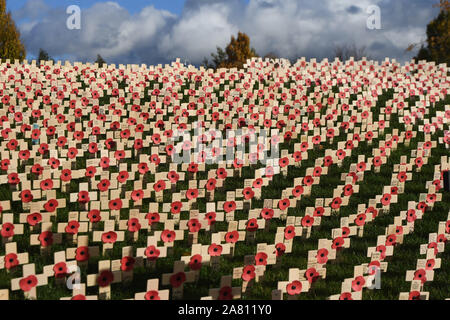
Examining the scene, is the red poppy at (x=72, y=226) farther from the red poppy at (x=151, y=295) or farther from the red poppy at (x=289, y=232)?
the red poppy at (x=289, y=232)

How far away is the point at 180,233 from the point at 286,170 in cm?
367

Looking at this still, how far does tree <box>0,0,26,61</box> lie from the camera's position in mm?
24263

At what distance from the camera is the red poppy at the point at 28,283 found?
429 cm

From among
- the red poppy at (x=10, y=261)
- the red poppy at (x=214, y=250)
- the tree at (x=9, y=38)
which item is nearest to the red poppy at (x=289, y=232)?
the red poppy at (x=214, y=250)

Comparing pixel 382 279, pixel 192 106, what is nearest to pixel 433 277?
pixel 382 279

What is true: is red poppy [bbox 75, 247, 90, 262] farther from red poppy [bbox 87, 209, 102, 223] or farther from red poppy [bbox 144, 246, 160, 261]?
red poppy [bbox 87, 209, 102, 223]

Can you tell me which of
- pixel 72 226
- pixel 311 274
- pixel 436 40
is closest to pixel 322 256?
pixel 311 274

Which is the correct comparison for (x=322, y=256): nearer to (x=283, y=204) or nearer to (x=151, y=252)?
(x=283, y=204)

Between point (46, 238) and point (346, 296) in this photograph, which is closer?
point (346, 296)

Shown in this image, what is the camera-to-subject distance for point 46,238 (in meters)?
5.25

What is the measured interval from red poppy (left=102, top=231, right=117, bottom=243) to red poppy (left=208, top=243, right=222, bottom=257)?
1.14 metres

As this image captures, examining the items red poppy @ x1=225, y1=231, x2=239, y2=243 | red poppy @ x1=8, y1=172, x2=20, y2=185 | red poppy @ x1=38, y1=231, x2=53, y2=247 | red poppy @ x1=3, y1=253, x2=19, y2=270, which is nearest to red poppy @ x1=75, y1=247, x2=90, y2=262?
red poppy @ x1=38, y1=231, x2=53, y2=247

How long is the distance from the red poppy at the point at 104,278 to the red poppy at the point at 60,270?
423 mm

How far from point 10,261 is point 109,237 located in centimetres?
106
